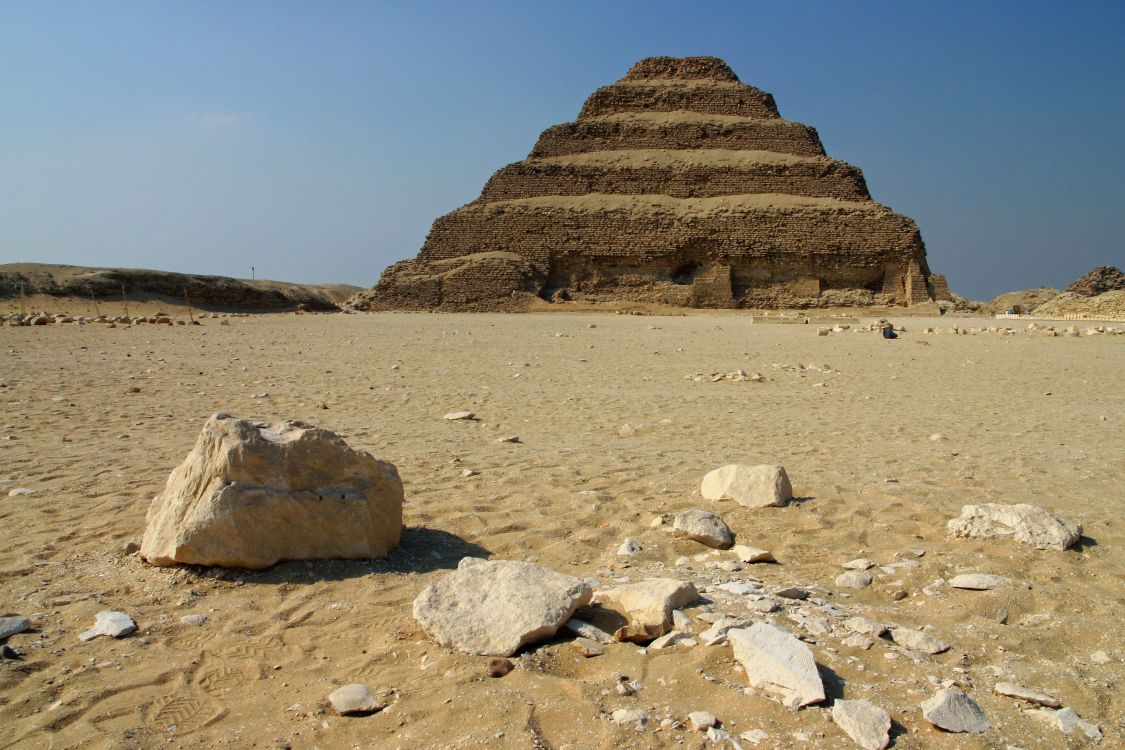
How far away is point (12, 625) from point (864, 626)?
281 centimetres

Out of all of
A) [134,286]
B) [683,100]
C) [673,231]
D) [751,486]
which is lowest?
[751,486]

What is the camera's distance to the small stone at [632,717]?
1.82 m

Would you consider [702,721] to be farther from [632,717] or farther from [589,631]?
[589,631]

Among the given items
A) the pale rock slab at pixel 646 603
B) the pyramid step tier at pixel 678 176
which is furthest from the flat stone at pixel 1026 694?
the pyramid step tier at pixel 678 176

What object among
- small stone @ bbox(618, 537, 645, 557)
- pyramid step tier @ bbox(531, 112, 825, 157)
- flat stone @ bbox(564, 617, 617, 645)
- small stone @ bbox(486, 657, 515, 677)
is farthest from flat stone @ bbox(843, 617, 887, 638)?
pyramid step tier @ bbox(531, 112, 825, 157)

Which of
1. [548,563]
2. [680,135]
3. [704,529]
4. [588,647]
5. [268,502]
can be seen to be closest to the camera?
[588,647]

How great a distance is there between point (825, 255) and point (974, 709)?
4360 cm

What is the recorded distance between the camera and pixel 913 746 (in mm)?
1720

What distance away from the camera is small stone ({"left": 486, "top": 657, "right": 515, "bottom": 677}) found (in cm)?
207

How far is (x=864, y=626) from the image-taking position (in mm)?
2326

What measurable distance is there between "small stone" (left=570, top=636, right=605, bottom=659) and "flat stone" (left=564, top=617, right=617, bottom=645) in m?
0.03

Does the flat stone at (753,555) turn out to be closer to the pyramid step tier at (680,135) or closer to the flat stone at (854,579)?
the flat stone at (854,579)

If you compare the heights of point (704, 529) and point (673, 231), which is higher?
point (673, 231)

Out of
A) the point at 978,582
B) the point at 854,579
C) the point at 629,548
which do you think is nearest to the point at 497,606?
the point at 629,548
